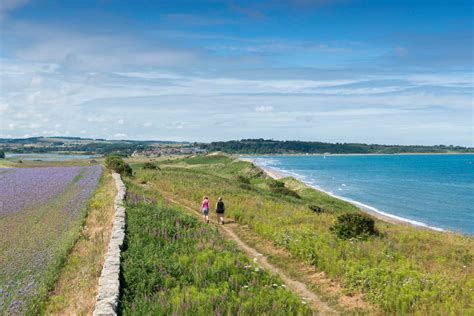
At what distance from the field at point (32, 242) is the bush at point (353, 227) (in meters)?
11.0

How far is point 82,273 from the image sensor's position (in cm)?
1139

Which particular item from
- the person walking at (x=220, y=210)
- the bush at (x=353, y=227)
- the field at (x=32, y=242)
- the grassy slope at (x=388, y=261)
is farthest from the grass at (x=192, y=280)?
the person walking at (x=220, y=210)

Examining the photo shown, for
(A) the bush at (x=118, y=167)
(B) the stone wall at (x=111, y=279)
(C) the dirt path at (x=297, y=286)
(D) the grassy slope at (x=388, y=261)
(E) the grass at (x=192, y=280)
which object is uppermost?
(A) the bush at (x=118, y=167)

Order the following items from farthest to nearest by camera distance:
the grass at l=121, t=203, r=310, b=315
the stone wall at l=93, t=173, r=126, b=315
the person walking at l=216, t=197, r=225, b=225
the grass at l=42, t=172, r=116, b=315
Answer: the person walking at l=216, t=197, r=225, b=225 < the grass at l=121, t=203, r=310, b=315 < the grass at l=42, t=172, r=116, b=315 < the stone wall at l=93, t=173, r=126, b=315

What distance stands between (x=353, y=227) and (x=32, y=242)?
502 inches

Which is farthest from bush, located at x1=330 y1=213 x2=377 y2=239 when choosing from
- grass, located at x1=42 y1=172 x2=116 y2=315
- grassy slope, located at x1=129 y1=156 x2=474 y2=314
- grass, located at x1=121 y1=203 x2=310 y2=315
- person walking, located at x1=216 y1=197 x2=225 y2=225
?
grass, located at x1=42 y1=172 x2=116 y2=315

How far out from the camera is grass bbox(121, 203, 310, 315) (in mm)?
9758

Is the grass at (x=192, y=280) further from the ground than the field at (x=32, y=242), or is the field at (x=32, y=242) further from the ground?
the field at (x=32, y=242)

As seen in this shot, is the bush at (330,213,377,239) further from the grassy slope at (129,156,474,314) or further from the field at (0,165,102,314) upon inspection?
the field at (0,165,102,314)

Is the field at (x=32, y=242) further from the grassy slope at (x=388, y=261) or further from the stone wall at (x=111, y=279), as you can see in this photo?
the grassy slope at (x=388, y=261)

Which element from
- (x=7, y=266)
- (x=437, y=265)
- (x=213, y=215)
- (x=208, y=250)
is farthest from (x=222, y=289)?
(x=213, y=215)

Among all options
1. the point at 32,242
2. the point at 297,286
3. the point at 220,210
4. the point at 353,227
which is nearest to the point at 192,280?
the point at 297,286

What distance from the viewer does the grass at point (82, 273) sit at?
9.35 m

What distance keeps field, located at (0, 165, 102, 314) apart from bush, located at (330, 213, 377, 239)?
1105cm
